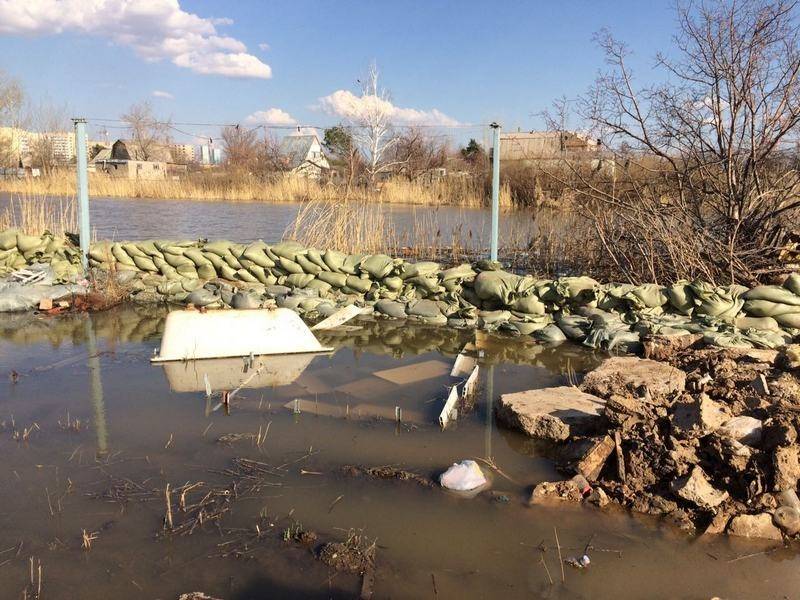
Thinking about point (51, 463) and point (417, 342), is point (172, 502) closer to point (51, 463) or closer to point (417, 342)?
point (51, 463)

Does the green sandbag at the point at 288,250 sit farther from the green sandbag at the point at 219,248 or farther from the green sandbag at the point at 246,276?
the green sandbag at the point at 219,248

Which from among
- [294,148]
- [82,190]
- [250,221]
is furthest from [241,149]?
[82,190]

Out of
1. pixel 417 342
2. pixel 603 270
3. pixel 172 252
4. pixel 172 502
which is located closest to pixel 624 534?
pixel 172 502

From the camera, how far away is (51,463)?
3.23 meters

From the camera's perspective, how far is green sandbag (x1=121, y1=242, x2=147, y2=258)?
24.2ft

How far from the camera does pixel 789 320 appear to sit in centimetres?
538

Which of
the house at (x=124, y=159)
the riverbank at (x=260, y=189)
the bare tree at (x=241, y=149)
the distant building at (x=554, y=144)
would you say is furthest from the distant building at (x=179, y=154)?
the distant building at (x=554, y=144)

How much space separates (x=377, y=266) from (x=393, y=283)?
0.24 m

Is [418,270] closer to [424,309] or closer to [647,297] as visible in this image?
[424,309]

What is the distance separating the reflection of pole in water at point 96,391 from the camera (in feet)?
11.6

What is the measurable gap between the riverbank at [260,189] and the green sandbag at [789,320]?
5.25 m

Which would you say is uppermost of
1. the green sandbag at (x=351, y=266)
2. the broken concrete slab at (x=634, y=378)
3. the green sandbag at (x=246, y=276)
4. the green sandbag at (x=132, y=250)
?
the green sandbag at (x=132, y=250)

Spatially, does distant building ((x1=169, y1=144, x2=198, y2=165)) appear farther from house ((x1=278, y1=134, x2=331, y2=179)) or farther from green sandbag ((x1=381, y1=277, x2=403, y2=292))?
green sandbag ((x1=381, y1=277, x2=403, y2=292))

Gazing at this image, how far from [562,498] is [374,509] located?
0.84 metres
